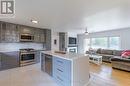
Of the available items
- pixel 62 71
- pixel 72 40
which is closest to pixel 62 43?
pixel 72 40

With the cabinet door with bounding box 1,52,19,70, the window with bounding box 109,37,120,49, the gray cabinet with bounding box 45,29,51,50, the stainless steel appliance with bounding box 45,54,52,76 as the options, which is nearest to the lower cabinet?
the stainless steel appliance with bounding box 45,54,52,76

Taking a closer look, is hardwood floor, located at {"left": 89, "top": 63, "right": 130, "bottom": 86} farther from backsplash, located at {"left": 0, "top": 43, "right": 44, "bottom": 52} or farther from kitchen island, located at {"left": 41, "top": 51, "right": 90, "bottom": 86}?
backsplash, located at {"left": 0, "top": 43, "right": 44, "bottom": 52}

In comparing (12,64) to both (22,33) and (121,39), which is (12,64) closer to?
(22,33)

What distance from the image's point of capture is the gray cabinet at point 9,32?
5040 millimetres

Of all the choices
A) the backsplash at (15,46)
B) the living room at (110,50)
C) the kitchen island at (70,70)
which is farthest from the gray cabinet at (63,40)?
the kitchen island at (70,70)

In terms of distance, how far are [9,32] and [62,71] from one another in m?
3.55

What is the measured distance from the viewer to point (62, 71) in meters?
3.20

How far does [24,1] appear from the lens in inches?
104

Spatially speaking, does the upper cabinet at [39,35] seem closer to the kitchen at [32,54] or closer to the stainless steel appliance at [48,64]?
the kitchen at [32,54]

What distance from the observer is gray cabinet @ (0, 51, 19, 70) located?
4863 millimetres

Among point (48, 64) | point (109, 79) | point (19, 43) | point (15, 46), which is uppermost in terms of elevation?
point (19, 43)

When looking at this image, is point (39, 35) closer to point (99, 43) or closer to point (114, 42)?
point (99, 43)

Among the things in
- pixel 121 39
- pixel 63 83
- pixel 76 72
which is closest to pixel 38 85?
pixel 63 83

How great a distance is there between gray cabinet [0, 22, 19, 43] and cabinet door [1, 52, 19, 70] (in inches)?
27.0
